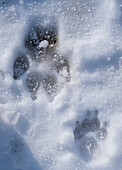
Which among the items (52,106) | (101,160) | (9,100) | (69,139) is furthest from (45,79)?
(101,160)

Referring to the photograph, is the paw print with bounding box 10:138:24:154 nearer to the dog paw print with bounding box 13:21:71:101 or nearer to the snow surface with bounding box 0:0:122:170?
the snow surface with bounding box 0:0:122:170

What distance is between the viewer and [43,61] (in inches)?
60.0

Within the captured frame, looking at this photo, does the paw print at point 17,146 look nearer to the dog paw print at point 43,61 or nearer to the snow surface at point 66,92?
the snow surface at point 66,92

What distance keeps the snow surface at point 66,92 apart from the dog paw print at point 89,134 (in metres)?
0.04

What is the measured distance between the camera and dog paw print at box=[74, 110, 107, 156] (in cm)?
151

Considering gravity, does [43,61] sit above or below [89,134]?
above

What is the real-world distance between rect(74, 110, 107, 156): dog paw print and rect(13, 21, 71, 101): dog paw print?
13.7 inches

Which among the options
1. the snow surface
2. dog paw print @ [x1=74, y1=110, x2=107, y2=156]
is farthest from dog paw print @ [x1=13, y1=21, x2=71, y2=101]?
dog paw print @ [x1=74, y1=110, x2=107, y2=156]

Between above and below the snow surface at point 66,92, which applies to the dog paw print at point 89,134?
below

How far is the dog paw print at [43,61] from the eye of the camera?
4.98ft

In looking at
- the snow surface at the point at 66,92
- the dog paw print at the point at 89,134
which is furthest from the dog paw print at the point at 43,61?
the dog paw print at the point at 89,134

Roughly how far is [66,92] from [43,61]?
32 centimetres

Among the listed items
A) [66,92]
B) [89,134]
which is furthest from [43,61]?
[89,134]

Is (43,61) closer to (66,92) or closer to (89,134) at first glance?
(66,92)
